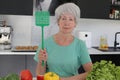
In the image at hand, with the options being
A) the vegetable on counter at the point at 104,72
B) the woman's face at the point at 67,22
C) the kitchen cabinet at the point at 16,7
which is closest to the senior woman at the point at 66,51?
the woman's face at the point at 67,22

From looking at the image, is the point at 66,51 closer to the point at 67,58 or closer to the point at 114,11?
the point at 67,58

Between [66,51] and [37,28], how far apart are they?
65.6 inches

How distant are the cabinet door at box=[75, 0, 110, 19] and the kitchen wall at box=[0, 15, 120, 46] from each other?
0.33m

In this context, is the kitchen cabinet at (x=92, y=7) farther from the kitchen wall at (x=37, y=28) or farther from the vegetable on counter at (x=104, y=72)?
the vegetable on counter at (x=104, y=72)

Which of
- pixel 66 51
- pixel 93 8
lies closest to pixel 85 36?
pixel 93 8

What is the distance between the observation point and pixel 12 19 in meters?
3.14

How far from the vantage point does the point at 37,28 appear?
321cm

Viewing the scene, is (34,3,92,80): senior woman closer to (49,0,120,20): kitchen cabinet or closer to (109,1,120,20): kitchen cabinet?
(49,0,120,20): kitchen cabinet

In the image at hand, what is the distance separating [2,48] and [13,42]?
0.31 m

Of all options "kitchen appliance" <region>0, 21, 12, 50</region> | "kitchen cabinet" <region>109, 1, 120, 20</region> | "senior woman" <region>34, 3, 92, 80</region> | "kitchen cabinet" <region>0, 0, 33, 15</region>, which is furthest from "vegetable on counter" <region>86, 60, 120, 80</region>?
"kitchen cabinet" <region>109, 1, 120, 20</region>

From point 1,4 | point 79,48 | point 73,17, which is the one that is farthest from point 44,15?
point 1,4

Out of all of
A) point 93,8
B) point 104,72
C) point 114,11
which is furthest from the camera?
point 114,11

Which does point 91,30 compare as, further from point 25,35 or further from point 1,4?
point 1,4

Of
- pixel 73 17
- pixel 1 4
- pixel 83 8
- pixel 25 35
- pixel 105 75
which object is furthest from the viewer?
pixel 25 35
